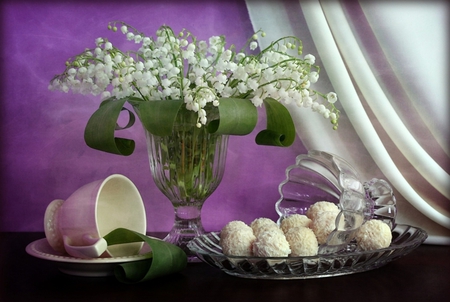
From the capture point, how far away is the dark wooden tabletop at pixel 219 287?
2.56 feet

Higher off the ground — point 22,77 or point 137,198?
point 22,77

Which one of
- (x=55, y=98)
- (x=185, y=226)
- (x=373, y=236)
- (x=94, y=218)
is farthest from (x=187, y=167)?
(x=55, y=98)

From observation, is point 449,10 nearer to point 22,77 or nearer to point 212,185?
point 212,185

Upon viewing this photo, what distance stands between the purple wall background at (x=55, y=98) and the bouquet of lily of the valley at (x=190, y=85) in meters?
0.30

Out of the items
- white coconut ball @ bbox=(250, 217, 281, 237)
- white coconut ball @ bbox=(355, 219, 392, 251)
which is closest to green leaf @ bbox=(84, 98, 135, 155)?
white coconut ball @ bbox=(250, 217, 281, 237)

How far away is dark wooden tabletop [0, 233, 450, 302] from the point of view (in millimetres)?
782

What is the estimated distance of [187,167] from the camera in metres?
1.01

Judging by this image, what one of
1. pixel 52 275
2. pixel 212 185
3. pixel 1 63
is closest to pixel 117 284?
pixel 52 275

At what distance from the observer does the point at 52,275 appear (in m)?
0.90

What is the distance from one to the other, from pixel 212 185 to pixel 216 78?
22cm

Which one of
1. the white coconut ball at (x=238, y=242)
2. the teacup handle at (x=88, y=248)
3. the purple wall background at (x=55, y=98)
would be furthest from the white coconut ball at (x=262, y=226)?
the purple wall background at (x=55, y=98)

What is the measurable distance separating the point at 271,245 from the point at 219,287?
99 millimetres

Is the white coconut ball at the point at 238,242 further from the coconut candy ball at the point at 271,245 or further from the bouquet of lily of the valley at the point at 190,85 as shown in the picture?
the bouquet of lily of the valley at the point at 190,85

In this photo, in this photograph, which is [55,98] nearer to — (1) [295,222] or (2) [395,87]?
(1) [295,222]
